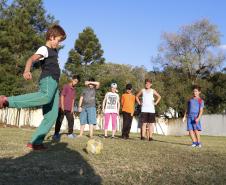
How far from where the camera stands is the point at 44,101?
6.80 m

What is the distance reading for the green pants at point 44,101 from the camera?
256 inches

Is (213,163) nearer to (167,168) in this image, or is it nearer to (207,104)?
(167,168)

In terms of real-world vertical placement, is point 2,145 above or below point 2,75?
below

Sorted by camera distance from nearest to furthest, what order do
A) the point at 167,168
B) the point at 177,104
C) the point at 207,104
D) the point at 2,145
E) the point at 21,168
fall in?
the point at 21,168 < the point at 167,168 < the point at 2,145 < the point at 177,104 < the point at 207,104

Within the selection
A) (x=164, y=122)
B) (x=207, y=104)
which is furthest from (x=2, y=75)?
(x=207, y=104)

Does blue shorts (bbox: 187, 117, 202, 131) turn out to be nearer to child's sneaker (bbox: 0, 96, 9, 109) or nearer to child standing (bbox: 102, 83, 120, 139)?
child standing (bbox: 102, 83, 120, 139)

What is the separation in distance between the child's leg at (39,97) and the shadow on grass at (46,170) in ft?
2.59

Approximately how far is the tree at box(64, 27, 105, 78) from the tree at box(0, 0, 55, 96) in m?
7.85

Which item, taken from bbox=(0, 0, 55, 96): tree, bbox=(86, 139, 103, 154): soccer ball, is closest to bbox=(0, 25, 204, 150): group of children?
bbox=(86, 139, 103, 154): soccer ball

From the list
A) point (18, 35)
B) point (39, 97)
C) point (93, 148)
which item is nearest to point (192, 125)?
point (93, 148)

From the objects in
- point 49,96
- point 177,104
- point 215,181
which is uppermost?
point 177,104

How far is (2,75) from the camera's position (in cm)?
3903

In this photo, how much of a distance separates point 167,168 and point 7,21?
132 feet

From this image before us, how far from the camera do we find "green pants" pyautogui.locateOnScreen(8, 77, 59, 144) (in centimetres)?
650
